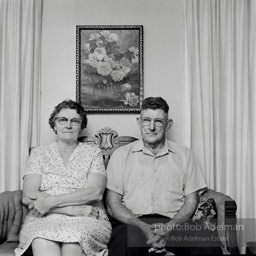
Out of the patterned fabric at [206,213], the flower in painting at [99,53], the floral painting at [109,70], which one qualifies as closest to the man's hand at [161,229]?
the patterned fabric at [206,213]

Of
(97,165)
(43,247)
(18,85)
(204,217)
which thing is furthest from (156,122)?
(18,85)

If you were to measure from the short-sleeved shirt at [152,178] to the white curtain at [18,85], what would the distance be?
35.1 inches

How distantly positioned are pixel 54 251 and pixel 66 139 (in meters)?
0.85

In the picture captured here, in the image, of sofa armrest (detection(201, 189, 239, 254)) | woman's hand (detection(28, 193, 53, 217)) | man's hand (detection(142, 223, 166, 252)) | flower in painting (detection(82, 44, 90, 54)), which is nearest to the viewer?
man's hand (detection(142, 223, 166, 252))

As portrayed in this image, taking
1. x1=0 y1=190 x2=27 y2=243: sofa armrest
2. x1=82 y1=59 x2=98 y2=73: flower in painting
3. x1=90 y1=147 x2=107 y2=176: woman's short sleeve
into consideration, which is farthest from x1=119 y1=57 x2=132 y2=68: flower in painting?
x1=0 y1=190 x2=27 y2=243: sofa armrest

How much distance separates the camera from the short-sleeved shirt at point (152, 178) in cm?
289

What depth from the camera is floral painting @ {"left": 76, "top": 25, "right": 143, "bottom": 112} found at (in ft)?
11.6

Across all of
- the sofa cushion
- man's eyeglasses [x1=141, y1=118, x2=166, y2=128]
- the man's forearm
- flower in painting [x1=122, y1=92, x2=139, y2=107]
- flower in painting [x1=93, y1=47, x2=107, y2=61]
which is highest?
flower in painting [x1=93, y1=47, x2=107, y2=61]

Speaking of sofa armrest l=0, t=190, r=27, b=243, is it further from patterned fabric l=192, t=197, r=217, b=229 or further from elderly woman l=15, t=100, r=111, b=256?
patterned fabric l=192, t=197, r=217, b=229

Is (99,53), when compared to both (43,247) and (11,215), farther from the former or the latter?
(43,247)

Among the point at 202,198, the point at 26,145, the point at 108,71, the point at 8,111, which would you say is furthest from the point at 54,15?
the point at 202,198

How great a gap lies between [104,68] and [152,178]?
44.3 inches

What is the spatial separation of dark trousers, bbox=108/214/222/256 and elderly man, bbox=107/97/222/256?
0.61 ft

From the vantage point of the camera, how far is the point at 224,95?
3.54 meters
